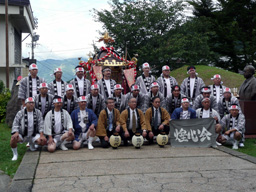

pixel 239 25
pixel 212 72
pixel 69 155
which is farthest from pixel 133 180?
pixel 239 25

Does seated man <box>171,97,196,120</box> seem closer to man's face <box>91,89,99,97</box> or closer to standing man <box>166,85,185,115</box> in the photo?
standing man <box>166,85,185,115</box>

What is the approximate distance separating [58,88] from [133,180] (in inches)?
161

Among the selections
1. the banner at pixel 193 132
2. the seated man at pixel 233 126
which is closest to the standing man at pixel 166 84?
the banner at pixel 193 132

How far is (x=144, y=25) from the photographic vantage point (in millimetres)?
23484

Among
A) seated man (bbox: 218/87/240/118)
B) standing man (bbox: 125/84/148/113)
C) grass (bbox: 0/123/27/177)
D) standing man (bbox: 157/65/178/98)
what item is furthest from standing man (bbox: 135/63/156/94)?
grass (bbox: 0/123/27/177)

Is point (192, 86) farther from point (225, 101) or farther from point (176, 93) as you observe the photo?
point (225, 101)

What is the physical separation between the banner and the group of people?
0.83 feet

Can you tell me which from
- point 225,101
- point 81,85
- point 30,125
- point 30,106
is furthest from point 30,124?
point 225,101

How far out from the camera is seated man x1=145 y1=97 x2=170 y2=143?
7894mm

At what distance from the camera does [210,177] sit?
198 inches

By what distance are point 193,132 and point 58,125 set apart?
306 cm

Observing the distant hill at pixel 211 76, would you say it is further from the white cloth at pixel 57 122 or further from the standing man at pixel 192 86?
the white cloth at pixel 57 122

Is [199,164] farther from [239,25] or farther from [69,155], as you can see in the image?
[239,25]

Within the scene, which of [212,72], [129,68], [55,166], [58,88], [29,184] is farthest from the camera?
[212,72]
